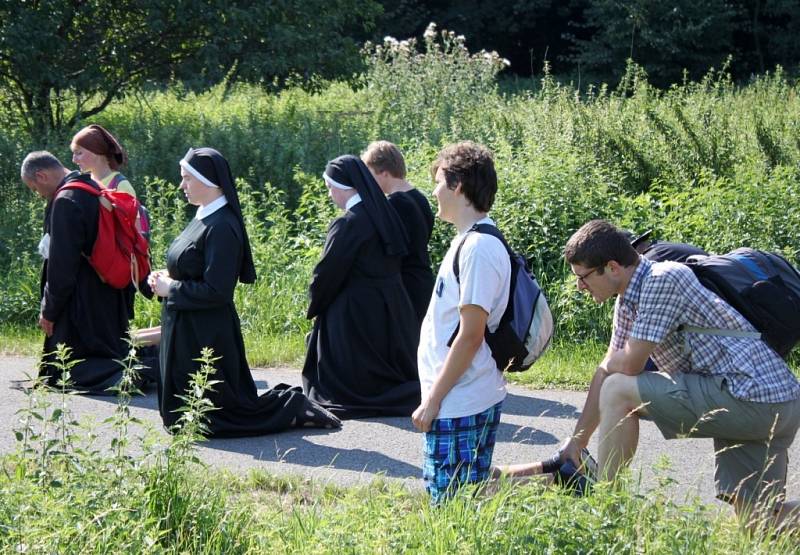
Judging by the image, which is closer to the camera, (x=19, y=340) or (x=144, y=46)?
(x=19, y=340)

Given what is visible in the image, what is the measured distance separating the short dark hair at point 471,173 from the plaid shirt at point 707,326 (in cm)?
81

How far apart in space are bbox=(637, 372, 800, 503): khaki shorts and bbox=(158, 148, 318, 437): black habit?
3071mm

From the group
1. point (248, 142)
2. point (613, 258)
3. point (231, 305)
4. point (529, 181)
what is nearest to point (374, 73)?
point (248, 142)

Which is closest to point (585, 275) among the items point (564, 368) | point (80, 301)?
point (564, 368)

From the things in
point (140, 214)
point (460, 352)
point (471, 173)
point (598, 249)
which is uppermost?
point (471, 173)

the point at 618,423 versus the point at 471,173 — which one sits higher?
the point at 471,173

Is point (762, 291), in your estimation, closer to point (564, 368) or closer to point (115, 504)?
point (115, 504)

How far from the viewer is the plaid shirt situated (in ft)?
16.6

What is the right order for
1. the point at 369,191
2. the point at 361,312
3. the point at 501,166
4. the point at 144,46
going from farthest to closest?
1. the point at 144,46
2. the point at 501,166
3. the point at 361,312
4. the point at 369,191

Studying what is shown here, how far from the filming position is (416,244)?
8.55 meters

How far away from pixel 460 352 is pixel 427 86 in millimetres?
12252

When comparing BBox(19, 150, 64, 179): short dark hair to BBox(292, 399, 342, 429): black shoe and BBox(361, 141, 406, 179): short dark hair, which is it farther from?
BBox(292, 399, 342, 429): black shoe

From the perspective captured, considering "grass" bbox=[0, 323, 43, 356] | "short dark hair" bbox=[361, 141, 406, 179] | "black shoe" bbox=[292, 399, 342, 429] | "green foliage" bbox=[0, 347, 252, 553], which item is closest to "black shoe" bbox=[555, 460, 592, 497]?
"green foliage" bbox=[0, 347, 252, 553]

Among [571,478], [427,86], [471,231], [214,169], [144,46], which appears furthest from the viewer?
[144,46]
